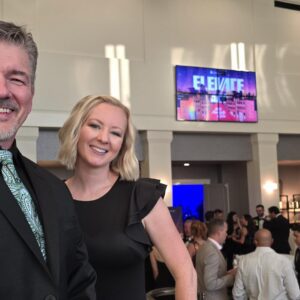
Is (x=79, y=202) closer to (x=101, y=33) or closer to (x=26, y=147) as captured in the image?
(x=26, y=147)

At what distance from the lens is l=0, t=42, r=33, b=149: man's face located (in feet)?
3.26

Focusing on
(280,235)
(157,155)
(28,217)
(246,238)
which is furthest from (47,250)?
(157,155)

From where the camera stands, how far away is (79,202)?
1573mm

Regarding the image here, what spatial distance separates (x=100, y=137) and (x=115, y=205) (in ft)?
0.77

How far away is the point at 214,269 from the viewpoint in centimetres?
454

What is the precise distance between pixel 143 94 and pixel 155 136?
1011mm

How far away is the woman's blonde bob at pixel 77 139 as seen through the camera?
1.60 meters

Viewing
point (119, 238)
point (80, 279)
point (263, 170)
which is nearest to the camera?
point (80, 279)

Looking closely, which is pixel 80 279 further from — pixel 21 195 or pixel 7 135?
pixel 7 135

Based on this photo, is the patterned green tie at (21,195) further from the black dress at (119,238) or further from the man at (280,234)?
the man at (280,234)

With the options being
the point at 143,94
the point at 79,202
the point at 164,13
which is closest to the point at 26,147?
the point at 143,94

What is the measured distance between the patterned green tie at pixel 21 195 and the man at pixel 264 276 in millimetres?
3792

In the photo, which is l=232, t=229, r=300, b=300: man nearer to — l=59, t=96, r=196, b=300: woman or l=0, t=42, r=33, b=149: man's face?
l=59, t=96, r=196, b=300: woman

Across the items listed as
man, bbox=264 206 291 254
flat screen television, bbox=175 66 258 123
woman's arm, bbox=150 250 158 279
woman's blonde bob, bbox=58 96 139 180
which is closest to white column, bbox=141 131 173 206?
flat screen television, bbox=175 66 258 123
